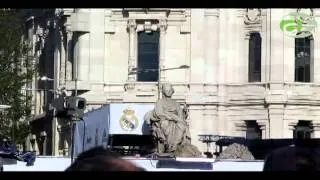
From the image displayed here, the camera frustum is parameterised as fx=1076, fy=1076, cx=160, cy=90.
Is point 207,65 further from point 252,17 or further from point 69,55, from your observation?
point 69,55

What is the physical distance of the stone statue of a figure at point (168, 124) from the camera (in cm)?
3936

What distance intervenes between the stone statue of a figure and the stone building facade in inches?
868

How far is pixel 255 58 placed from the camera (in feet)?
214

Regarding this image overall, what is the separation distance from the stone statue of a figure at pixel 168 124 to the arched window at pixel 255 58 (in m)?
23.2

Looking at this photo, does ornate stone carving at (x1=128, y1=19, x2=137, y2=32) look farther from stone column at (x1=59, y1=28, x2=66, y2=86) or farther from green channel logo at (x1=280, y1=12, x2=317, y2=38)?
green channel logo at (x1=280, y1=12, x2=317, y2=38)

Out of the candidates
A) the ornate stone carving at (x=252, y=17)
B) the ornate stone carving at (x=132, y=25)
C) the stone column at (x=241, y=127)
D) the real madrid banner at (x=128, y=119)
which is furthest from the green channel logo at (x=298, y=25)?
the real madrid banner at (x=128, y=119)

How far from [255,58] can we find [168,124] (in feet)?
80.0

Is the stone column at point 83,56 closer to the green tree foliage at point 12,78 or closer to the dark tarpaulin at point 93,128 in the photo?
the green tree foliage at point 12,78

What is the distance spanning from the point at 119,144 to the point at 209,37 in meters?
25.7

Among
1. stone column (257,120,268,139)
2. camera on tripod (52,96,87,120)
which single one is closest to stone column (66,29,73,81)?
stone column (257,120,268,139)

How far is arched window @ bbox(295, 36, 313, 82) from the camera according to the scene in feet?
212

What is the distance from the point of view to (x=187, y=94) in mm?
64812
